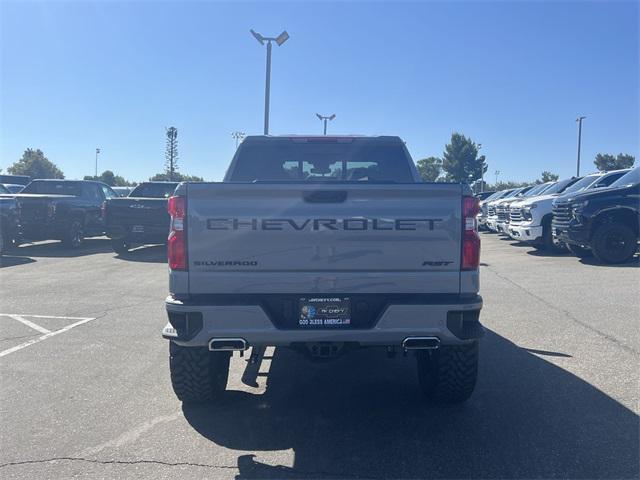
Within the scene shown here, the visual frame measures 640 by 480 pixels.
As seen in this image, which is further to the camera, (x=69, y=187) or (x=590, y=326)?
(x=69, y=187)

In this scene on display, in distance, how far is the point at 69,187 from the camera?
17.3 meters

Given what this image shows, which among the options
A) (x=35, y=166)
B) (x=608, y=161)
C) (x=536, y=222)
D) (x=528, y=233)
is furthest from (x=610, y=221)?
(x=35, y=166)

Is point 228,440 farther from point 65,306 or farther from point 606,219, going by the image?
point 606,219

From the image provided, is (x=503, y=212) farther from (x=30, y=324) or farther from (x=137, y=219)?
(x=30, y=324)

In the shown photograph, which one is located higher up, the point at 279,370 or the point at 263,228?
the point at 263,228

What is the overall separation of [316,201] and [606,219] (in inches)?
413

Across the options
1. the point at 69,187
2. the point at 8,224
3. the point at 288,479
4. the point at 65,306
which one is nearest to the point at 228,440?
the point at 288,479

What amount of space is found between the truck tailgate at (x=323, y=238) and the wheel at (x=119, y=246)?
40.2 ft

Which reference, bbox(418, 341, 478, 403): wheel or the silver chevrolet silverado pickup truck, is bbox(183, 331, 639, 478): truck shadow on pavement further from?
the silver chevrolet silverado pickup truck

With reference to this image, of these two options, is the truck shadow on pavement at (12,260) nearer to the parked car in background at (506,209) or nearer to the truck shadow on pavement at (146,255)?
the truck shadow on pavement at (146,255)

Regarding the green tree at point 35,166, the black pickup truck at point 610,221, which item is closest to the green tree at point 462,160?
the green tree at point 35,166

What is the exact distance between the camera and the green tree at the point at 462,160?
73562 millimetres

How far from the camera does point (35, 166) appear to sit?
246 ft

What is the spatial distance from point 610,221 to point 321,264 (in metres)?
10.5
